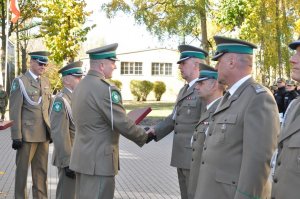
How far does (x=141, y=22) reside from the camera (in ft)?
88.7

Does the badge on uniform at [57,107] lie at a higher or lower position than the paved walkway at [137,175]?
higher

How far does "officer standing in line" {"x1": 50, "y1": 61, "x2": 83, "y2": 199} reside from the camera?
6105 mm

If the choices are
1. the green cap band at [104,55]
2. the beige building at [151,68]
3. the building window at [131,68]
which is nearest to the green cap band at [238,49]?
the green cap band at [104,55]

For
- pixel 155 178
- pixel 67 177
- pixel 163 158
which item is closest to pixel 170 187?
pixel 155 178

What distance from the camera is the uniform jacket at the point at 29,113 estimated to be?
6875 millimetres

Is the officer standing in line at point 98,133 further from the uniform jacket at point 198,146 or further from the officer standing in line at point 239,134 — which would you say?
the officer standing in line at point 239,134

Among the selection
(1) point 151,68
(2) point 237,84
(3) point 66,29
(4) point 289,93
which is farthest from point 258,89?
(1) point 151,68

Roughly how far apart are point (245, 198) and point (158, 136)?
272 centimetres

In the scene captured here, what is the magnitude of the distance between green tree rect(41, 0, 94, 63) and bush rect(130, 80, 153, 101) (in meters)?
23.6

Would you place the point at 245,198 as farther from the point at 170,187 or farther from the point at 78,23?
the point at 78,23

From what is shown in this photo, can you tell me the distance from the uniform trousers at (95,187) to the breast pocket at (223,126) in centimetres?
164

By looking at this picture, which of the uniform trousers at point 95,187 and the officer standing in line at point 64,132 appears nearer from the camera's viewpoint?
the uniform trousers at point 95,187

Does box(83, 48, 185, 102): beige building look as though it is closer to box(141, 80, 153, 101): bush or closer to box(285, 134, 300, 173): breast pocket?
box(141, 80, 153, 101): bush

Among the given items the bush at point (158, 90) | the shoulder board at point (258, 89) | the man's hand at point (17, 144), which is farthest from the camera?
the bush at point (158, 90)
